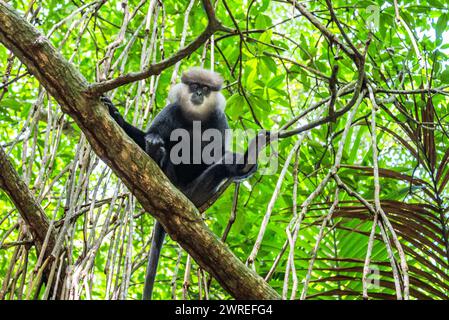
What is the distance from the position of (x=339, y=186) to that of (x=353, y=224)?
1.49m

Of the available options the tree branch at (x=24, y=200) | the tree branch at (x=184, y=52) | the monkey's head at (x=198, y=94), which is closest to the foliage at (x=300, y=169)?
the tree branch at (x=24, y=200)

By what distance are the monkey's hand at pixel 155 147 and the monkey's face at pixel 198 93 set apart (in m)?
0.51

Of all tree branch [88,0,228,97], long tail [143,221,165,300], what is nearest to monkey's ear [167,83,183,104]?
long tail [143,221,165,300]

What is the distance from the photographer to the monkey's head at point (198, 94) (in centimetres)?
406

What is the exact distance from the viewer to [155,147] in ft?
11.9

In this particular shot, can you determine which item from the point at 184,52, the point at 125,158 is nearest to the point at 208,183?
the point at 125,158

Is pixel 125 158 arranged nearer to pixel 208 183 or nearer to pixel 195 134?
pixel 208 183

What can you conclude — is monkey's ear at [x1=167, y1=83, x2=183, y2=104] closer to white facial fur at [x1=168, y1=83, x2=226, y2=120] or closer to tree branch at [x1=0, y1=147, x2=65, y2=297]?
white facial fur at [x1=168, y1=83, x2=226, y2=120]

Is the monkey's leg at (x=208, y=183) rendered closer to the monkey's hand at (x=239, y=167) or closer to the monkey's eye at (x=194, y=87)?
the monkey's hand at (x=239, y=167)

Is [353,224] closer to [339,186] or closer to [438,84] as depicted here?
[438,84]

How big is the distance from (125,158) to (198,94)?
1631 mm

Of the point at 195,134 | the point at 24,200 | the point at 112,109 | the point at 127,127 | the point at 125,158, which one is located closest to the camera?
the point at 125,158

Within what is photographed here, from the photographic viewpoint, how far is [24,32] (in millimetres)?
2410

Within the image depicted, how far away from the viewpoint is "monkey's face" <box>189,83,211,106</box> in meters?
4.06
